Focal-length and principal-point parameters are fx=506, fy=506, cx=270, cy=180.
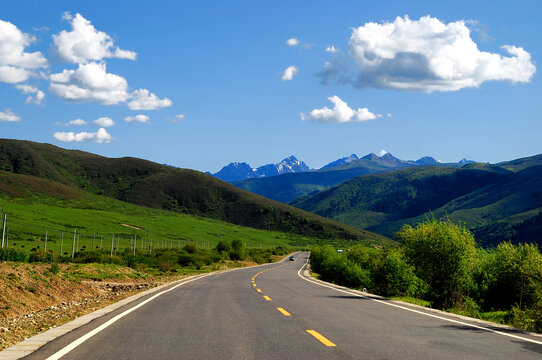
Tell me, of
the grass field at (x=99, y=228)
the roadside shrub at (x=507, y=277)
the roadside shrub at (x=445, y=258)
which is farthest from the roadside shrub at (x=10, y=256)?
the grass field at (x=99, y=228)

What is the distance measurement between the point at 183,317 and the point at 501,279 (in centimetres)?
2559

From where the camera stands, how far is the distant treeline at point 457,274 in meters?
20.7

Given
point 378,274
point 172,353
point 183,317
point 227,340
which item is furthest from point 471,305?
point 172,353

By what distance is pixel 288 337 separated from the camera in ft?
31.7

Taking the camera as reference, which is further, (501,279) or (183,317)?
(501,279)

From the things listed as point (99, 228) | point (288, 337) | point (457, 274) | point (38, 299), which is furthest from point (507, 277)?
point (99, 228)

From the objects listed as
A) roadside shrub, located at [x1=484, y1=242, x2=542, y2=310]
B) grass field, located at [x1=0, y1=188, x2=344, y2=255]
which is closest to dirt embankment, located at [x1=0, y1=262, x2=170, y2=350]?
roadside shrub, located at [x1=484, y1=242, x2=542, y2=310]

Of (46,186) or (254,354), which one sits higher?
(46,186)

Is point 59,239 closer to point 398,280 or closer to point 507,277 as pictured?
point 398,280

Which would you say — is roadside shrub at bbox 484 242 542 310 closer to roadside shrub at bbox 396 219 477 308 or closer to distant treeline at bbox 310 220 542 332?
distant treeline at bbox 310 220 542 332

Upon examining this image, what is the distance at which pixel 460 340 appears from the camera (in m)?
9.66

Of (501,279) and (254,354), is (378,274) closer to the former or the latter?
(501,279)

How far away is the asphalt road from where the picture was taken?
320 inches

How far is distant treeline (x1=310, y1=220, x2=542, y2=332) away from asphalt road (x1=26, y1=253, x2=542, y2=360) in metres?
3.83
